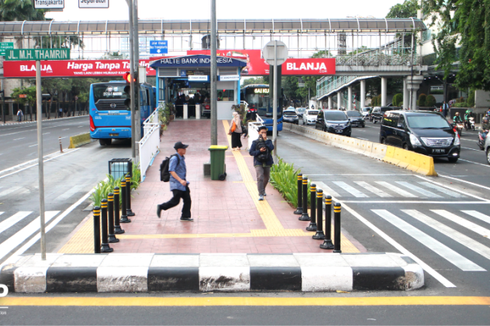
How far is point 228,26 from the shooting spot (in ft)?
162

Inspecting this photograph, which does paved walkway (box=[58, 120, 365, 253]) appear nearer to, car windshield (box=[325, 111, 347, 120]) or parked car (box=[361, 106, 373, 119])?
car windshield (box=[325, 111, 347, 120])

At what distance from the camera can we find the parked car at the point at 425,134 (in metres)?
20.0

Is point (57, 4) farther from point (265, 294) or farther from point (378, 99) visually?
point (378, 99)

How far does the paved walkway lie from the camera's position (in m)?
8.26

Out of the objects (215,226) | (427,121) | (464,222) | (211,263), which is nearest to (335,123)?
(427,121)

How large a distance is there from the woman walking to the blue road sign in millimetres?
29798

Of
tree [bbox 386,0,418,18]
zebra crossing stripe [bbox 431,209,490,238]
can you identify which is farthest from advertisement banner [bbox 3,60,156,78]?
tree [bbox 386,0,418,18]

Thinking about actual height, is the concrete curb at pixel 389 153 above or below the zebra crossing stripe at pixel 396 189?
above

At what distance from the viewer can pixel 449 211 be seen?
38.0 ft

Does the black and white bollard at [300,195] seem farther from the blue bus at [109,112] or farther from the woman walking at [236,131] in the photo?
the blue bus at [109,112]

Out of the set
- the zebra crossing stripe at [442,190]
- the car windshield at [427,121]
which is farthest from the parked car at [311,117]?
the zebra crossing stripe at [442,190]

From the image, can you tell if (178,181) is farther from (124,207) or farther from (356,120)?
(356,120)

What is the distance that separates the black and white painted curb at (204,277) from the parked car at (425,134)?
1437cm

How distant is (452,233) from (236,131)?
39.4 ft
